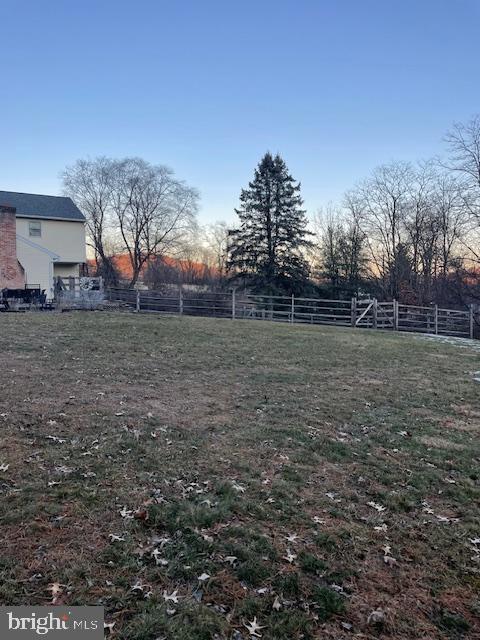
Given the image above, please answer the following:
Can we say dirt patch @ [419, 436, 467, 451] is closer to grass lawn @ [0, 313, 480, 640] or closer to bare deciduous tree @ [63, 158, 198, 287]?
grass lawn @ [0, 313, 480, 640]

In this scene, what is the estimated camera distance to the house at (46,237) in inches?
930

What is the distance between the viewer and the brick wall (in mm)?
19266

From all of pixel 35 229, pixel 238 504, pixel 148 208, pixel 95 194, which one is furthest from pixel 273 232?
pixel 238 504

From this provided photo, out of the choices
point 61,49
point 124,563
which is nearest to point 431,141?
point 61,49

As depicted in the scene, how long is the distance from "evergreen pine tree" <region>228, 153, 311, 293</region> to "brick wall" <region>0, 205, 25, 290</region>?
49.7 ft

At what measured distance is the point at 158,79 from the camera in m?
14.7

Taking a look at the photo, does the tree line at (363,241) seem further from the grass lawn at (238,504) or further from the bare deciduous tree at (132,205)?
the grass lawn at (238,504)

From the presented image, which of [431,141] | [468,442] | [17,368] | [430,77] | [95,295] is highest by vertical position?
[431,141]

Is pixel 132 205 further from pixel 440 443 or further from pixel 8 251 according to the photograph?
pixel 440 443

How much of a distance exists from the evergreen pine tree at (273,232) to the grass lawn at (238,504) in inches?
898

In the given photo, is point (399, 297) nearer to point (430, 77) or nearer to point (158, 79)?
point (430, 77)

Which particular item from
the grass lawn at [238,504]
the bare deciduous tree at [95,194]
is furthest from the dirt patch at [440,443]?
the bare deciduous tree at [95,194]

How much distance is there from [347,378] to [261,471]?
471cm

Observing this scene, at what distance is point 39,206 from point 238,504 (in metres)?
26.9
